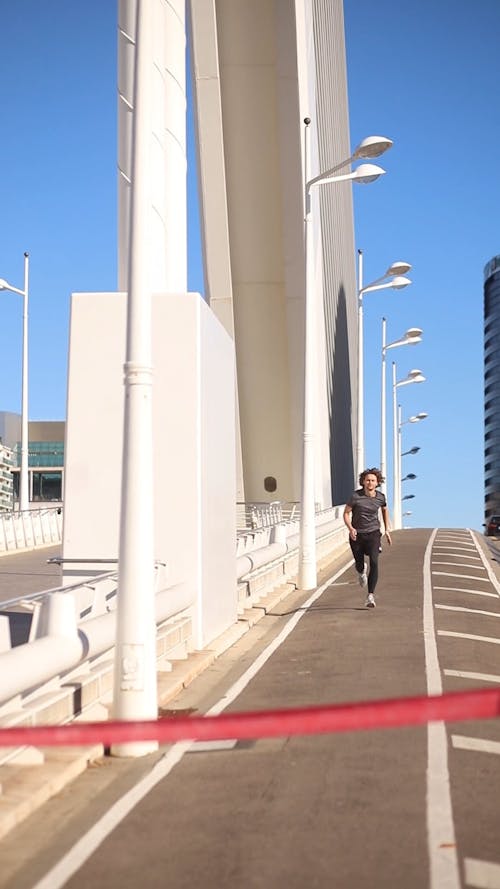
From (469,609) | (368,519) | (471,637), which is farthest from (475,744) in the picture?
(469,609)

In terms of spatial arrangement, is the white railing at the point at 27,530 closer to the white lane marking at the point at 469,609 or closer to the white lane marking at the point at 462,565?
the white lane marking at the point at 462,565

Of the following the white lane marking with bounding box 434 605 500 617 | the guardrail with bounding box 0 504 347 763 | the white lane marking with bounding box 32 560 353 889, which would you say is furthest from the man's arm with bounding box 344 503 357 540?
the white lane marking with bounding box 32 560 353 889

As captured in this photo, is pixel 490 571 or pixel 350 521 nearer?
pixel 350 521

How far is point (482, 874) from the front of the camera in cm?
557

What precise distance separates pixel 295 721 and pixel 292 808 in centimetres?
323

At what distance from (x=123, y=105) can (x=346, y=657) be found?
8.57m

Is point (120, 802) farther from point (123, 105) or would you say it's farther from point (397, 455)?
point (397, 455)

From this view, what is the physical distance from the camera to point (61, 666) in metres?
8.20

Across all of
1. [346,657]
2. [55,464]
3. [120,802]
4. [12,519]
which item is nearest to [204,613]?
[346,657]

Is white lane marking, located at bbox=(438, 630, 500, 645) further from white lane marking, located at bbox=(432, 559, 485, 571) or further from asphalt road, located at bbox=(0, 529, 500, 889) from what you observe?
white lane marking, located at bbox=(432, 559, 485, 571)

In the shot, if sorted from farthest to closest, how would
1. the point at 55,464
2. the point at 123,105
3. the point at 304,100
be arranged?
1. the point at 55,464
2. the point at 304,100
3. the point at 123,105

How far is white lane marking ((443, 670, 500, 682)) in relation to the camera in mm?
11725

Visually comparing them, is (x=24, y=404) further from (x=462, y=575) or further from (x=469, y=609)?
(x=469, y=609)

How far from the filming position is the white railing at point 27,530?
3688cm
